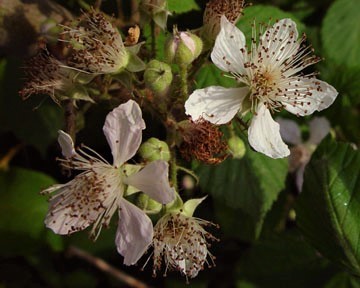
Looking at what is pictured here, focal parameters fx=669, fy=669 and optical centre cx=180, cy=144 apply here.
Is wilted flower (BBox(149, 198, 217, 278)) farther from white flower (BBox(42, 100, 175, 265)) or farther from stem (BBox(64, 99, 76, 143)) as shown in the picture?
stem (BBox(64, 99, 76, 143))

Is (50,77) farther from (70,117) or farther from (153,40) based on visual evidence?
(153,40)

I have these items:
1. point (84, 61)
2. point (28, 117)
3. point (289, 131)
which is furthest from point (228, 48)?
point (28, 117)

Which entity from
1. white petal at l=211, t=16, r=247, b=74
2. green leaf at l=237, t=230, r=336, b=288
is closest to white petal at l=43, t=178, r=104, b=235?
white petal at l=211, t=16, r=247, b=74

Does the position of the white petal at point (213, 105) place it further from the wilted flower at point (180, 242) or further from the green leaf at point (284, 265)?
the green leaf at point (284, 265)

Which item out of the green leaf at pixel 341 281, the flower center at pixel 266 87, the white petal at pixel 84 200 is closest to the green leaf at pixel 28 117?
the white petal at pixel 84 200

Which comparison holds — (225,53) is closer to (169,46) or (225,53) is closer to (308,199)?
(169,46)

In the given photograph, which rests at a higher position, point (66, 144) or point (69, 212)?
point (66, 144)

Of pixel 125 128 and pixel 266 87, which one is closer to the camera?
pixel 125 128
